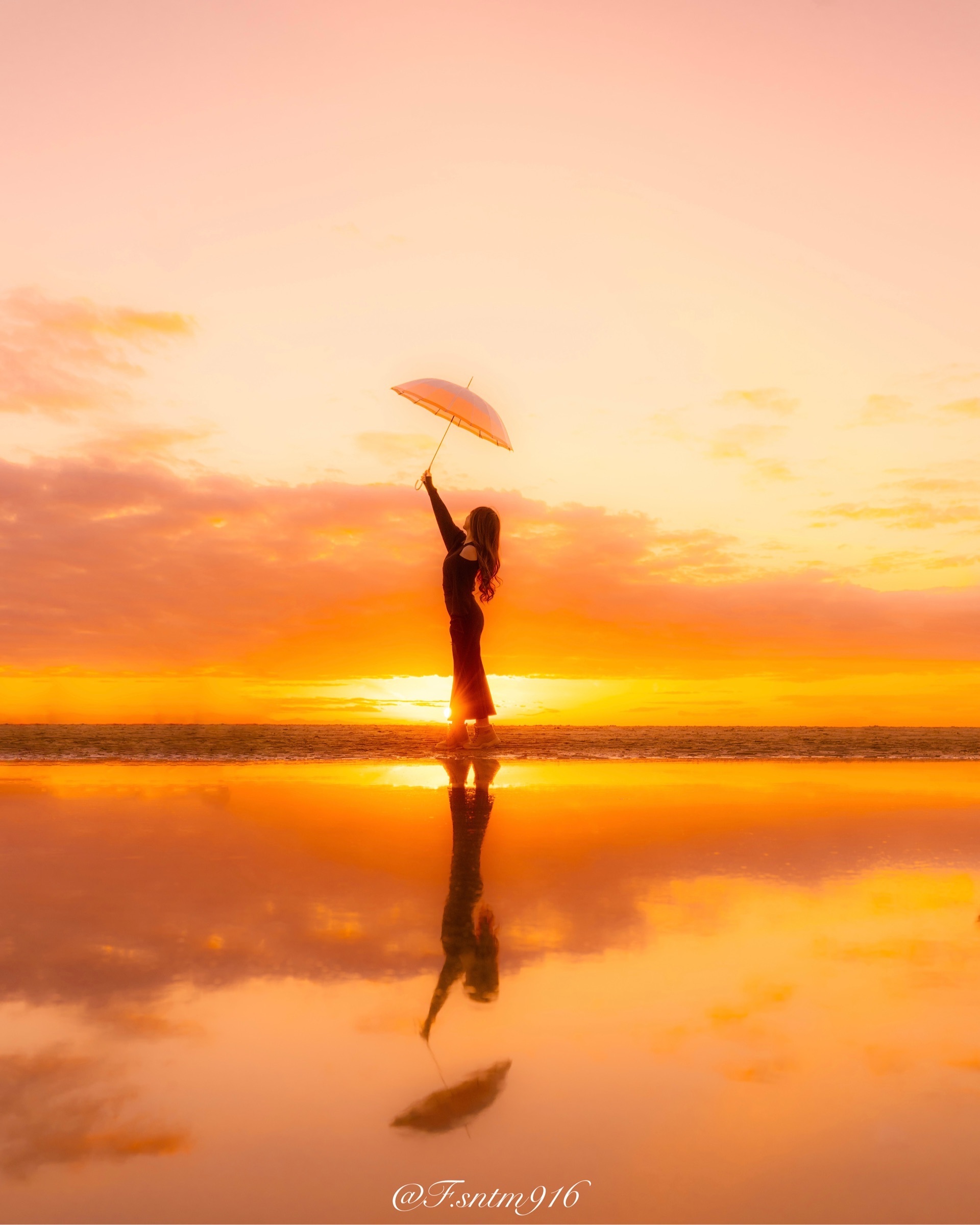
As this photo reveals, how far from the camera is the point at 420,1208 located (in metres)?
1.81

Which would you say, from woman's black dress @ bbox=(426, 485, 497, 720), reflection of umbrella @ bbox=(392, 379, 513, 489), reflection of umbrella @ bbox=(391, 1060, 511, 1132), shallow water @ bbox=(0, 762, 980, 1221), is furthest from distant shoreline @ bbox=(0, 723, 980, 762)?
reflection of umbrella @ bbox=(391, 1060, 511, 1132)

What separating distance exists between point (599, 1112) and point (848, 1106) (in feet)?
2.20

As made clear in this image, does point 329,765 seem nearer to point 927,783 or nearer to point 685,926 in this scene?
point 927,783

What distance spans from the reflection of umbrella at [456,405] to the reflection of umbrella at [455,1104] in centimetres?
785

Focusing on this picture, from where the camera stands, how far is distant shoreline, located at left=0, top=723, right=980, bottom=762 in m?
13.6

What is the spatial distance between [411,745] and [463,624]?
20.1ft

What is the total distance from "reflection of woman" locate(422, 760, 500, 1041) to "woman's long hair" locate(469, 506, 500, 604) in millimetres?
3689

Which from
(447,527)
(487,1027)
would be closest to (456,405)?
(447,527)

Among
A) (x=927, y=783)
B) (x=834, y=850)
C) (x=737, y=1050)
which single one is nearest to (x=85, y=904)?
(x=737, y=1050)

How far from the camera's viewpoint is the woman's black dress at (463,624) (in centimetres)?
1014

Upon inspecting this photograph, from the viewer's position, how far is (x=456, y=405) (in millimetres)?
9398

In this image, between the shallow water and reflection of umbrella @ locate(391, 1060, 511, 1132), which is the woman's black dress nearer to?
the shallow water

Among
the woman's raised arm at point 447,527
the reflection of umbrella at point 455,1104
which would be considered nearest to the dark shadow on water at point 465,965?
the reflection of umbrella at point 455,1104

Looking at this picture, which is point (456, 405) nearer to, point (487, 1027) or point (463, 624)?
point (463, 624)
